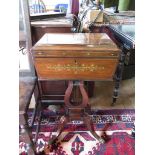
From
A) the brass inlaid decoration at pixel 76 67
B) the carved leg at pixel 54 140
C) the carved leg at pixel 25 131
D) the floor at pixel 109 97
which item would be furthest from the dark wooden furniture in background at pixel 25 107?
the floor at pixel 109 97

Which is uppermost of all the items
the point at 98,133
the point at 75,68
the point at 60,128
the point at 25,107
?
the point at 75,68

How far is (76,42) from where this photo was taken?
1275 millimetres

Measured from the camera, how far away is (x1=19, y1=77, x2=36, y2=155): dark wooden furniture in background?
1.22 metres

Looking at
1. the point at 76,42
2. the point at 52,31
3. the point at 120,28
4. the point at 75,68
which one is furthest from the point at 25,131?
the point at 120,28

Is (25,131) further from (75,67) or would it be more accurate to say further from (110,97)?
(110,97)

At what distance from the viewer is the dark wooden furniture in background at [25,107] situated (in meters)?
1.22

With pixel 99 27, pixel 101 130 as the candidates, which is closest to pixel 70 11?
pixel 99 27

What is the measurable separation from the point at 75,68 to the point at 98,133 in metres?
Result: 0.78

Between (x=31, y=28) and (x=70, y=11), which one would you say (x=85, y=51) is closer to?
(x=31, y=28)

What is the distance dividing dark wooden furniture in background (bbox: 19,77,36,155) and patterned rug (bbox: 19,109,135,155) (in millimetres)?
231

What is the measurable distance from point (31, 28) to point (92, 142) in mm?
1101

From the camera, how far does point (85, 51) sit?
3.80 feet

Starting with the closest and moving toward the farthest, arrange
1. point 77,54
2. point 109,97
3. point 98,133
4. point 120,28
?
point 77,54 < point 98,133 < point 120,28 < point 109,97

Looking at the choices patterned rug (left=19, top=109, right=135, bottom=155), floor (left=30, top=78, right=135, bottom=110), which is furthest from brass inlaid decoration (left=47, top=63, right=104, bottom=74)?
floor (left=30, top=78, right=135, bottom=110)
